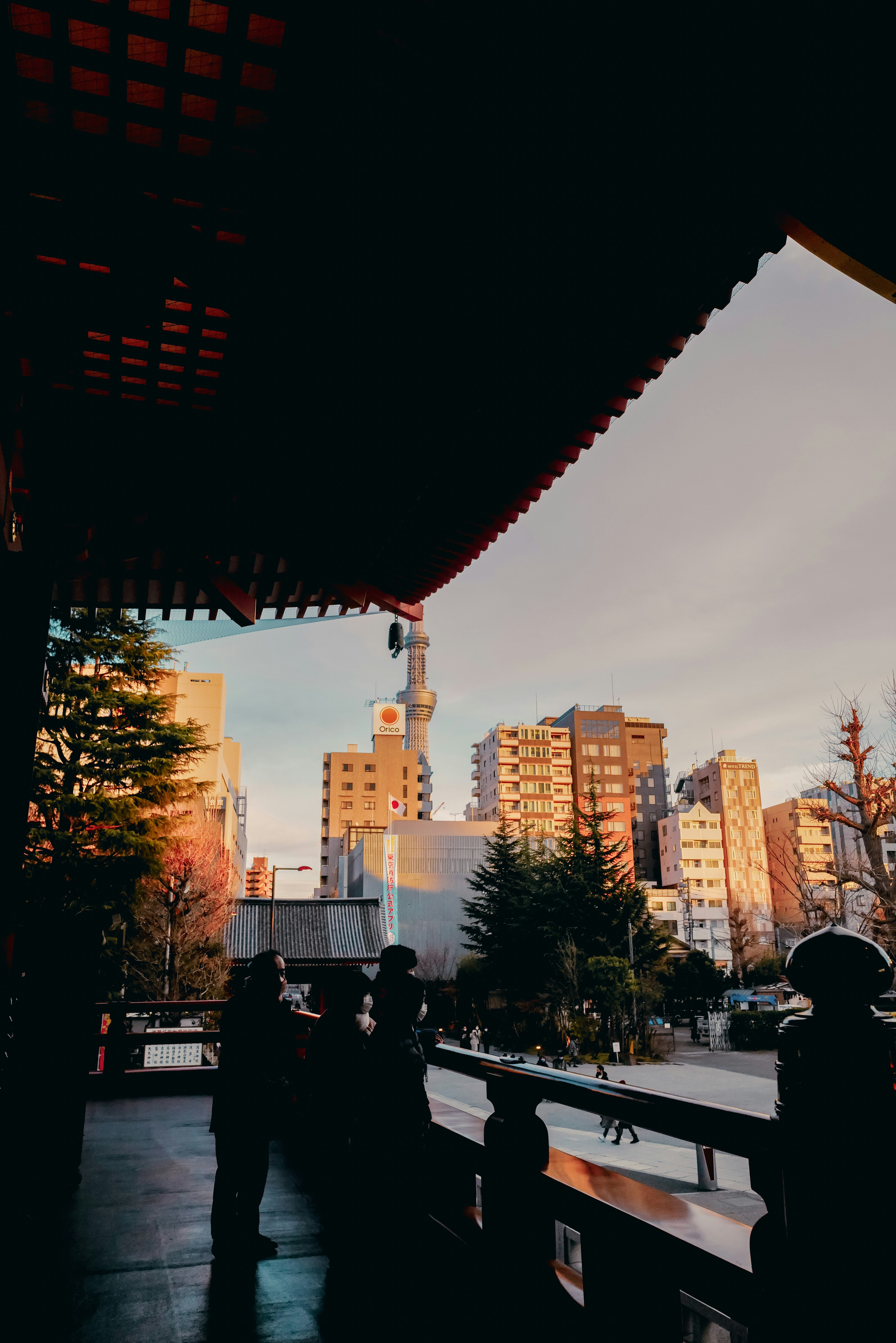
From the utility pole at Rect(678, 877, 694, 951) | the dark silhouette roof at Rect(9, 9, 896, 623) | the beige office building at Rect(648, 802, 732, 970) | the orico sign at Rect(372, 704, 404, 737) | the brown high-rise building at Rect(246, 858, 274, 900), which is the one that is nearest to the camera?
the dark silhouette roof at Rect(9, 9, 896, 623)

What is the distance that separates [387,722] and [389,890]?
52744 millimetres

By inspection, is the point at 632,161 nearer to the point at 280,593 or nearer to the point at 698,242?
the point at 698,242

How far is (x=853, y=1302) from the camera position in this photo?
4.15 feet

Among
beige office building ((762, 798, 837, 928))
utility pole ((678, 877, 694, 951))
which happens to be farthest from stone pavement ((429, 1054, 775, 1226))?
beige office building ((762, 798, 837, 928))

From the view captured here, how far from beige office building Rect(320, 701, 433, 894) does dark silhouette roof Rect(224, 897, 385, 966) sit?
43.4 meters

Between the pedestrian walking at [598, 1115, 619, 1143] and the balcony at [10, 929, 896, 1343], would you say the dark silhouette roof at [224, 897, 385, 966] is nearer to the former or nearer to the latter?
the pedestrian walking at [598, 1115, 619, 1143]

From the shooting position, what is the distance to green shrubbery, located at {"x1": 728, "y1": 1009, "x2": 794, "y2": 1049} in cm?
3369

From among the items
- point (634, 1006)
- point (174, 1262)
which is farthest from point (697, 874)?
point (174, 1262)

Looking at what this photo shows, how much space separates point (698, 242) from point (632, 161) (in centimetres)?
27

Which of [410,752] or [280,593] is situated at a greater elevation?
[410,752]

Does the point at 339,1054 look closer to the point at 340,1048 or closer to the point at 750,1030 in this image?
the point at 340,1048

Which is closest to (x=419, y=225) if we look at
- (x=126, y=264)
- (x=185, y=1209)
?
(x=126, y=264)

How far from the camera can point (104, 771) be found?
16.1m

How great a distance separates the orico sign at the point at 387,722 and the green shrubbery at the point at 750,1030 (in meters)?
52.5
